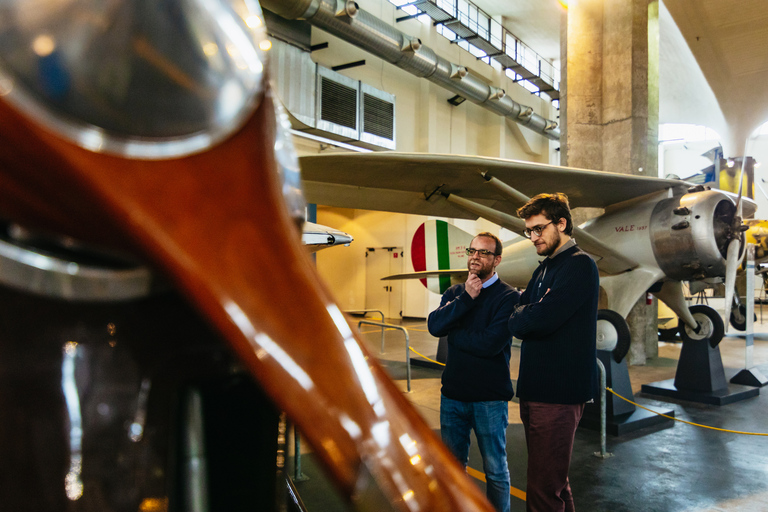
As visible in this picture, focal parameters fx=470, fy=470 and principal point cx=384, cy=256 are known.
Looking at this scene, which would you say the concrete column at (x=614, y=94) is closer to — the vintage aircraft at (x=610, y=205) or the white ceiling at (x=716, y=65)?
the white ceiling at (x=716, y=65)

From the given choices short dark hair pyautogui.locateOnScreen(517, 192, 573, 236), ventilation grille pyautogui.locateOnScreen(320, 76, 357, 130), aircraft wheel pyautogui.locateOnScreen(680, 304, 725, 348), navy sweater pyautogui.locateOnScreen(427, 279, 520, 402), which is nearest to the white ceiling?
ventilation grille pyautogui.locateOnScreen(320, 76, 357, 130)

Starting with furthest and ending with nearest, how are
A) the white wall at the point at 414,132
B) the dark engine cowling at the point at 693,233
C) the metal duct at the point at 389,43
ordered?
the white wall at the point at 414,132
the metal duct at the point at 389,43
the dark engine cowling at the point at 693,233

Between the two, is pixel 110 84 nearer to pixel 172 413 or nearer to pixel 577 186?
pixel 172 413

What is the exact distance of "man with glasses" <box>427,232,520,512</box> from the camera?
222 cm

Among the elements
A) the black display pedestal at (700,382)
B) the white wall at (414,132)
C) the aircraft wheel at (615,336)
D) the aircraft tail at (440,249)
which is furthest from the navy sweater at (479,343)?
the white wall at (414,132)

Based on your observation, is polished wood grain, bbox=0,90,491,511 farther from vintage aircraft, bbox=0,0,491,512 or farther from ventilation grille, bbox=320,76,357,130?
ventilation grille, bbox=320,76,357,130

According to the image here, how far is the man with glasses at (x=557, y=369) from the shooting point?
6.30 feet

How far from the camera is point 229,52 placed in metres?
0.27

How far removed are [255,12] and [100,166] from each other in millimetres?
135

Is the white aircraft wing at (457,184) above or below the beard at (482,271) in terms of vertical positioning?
above

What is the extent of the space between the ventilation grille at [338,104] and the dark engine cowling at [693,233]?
20.4 feet

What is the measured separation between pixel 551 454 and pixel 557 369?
342mm

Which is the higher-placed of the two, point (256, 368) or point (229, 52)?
point (229, 52)

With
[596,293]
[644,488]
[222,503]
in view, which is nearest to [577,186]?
[644,488]
